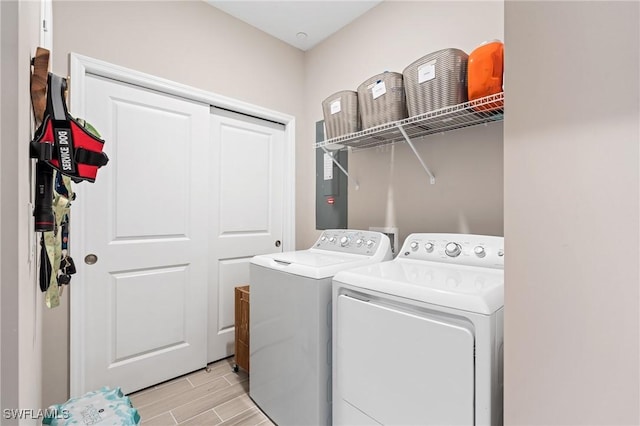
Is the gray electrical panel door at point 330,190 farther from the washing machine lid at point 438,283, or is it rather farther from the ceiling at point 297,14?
the washing machine lid at point 438,283

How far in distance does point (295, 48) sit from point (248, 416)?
2968mm

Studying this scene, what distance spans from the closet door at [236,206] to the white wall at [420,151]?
71 centimetres

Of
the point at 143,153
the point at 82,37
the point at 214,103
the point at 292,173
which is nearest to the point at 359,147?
the point at 292,173

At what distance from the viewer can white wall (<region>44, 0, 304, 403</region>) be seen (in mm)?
1725

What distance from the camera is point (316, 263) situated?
1.59 m

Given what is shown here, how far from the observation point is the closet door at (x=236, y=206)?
2.38m

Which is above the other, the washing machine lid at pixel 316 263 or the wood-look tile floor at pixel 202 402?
the washing machine lid at pixel 316 263

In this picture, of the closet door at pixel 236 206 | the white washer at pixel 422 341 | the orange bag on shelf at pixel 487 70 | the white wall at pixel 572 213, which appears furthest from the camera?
the closet door at pixel 236 206

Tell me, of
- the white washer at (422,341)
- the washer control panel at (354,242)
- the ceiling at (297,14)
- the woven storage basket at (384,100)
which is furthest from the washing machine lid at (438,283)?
the ceiling at (297,14)

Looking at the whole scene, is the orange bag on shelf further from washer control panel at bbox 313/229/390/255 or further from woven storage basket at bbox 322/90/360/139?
washer control panel at bbox 313/229/390/255

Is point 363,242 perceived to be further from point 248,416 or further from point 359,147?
point 248,416

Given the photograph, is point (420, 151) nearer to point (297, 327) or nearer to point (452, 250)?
point (452, 250)

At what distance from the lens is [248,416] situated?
5.82ft

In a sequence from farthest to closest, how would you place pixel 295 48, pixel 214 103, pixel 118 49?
pixel 295 48 < pixel 214 103 < pixel 118 49
